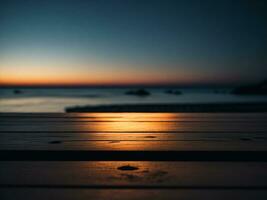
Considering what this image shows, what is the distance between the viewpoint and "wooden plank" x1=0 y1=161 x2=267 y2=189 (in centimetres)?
61

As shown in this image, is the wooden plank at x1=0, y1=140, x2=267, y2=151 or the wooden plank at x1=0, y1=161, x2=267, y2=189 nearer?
the wooden plank at x1=0, y1=161, x2=267, y2=189

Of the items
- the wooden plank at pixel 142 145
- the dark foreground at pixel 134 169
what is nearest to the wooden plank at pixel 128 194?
the dark foreground at pixel 134 169

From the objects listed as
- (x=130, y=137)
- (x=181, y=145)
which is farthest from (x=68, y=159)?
(x=181, y=145)

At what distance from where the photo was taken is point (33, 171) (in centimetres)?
70

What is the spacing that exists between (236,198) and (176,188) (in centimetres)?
16

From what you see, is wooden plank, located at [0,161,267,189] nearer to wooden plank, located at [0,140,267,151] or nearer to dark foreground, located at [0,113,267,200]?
dark foreground, located at [0,113,267,200]

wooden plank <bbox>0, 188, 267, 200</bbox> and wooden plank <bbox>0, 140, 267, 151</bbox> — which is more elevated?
wooden plank <bbox>0, 140, 267, 151</bbox>

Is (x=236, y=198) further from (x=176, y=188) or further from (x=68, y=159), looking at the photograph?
(x=68, y=159)

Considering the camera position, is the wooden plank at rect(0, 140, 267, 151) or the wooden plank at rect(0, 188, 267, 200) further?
the wooden plank at rect(0, 140, 267, 151)

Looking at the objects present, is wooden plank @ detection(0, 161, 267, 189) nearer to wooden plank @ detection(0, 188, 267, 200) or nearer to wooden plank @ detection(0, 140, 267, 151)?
wooden plank @ detection(0, 188, 267, 200)

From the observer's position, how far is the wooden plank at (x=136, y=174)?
0.61 metres

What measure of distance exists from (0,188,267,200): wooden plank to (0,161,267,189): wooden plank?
0.08 ft

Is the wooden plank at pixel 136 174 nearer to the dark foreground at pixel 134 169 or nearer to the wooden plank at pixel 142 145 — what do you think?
the dark foreground at pixel 134 169

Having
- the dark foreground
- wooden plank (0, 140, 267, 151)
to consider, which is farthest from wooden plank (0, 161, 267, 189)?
wooden plank (0, 140, 267, 151)
